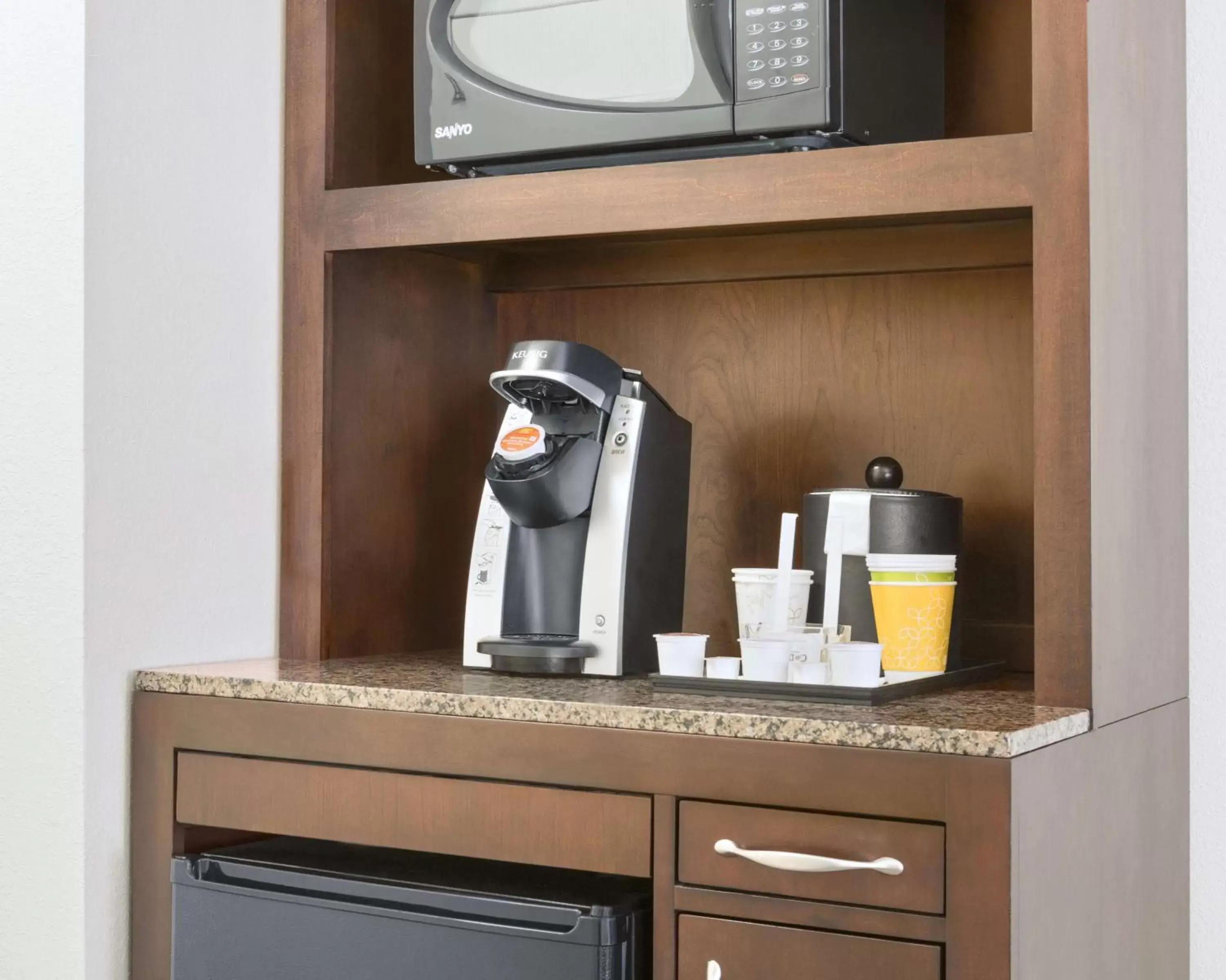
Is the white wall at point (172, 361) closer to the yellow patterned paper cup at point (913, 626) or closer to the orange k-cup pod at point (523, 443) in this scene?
the orange k-cup pod at point (523, 443)

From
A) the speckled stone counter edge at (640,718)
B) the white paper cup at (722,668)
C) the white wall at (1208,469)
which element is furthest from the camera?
the white wall at (1208,469)

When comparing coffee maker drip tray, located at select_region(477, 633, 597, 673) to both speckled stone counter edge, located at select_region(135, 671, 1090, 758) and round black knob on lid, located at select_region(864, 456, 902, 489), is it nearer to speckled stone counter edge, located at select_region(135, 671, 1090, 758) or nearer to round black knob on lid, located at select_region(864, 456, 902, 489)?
speckled stone counter edge, located at select_region(135, 671, 1090, 758)

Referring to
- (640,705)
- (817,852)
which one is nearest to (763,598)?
(640,705)

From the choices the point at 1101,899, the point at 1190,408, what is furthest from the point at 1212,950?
the point at 1190,408

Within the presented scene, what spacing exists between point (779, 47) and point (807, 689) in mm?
653

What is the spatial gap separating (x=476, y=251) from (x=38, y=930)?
0.99 meters

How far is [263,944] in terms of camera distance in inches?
59.4

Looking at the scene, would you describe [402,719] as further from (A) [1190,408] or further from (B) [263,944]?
(A) [1190,408]

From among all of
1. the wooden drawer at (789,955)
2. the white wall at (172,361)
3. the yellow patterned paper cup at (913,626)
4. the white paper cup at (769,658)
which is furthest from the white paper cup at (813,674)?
the white wall at (172,361)

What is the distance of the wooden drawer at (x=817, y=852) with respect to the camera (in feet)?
3.95

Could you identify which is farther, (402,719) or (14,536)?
(14,536)

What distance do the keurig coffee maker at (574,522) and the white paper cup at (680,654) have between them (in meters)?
0.13

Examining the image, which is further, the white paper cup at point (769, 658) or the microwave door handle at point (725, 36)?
the microwave door handle at point (725, 36)

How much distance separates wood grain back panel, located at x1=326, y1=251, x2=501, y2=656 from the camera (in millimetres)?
1800
